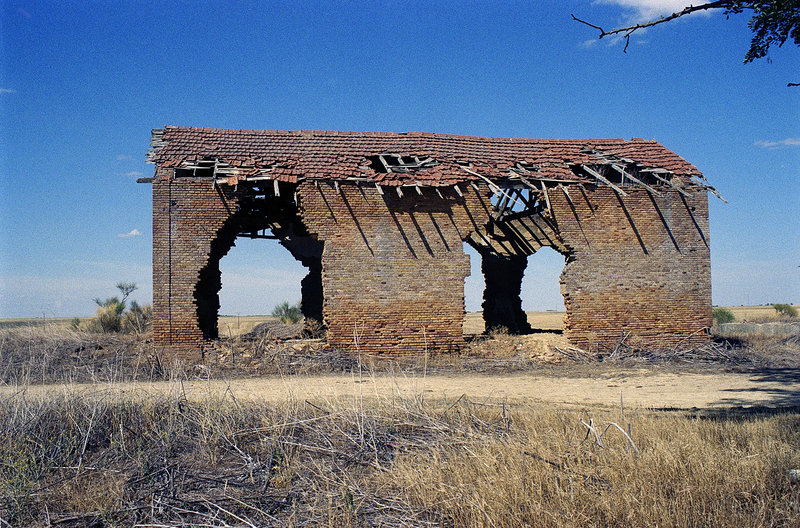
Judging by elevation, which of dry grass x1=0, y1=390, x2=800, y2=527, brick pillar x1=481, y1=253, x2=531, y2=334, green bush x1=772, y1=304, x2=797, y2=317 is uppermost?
brick pillar x1=481, y1=253, x2=531, y2=334

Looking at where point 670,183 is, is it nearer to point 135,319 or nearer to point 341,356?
point 341,356

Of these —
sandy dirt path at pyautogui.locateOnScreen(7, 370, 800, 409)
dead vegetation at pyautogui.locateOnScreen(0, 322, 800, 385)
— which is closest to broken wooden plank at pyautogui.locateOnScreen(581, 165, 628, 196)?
dead vegetation at pyautogui.locateOnScreen(0, 322, 800, 385)

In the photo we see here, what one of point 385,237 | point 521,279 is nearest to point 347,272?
point 385,237

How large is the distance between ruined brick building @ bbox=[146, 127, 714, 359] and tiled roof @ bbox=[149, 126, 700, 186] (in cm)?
4

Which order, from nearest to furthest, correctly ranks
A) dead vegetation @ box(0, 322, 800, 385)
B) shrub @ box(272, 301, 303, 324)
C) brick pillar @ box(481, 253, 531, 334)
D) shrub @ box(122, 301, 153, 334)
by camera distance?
dead vegetation @ box(0, 322, 800, 385)
shrub @ box(122, 301, 153, 334)
brick pillar @ box(481, 253, 531, 334)
shrub @ box(272, 301, 303, 324)

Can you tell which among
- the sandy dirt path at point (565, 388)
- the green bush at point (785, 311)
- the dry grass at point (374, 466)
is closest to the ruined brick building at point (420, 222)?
the sandy dirt path at point (565, 388)

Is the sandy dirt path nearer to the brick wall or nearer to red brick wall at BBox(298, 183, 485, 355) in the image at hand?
red brick wall at BBox(298, 183, 485, 355)

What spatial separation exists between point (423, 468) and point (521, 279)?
16583 mm

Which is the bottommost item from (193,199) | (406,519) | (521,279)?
(406,519)

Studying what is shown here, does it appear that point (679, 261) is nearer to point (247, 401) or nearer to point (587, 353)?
point (587, 353)

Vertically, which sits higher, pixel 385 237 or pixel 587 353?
pixel 385 237

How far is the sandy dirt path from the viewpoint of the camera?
9234 mm

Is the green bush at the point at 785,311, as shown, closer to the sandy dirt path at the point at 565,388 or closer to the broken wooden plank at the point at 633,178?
the broken wooden plank at the point at 633,178

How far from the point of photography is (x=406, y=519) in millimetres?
4410
